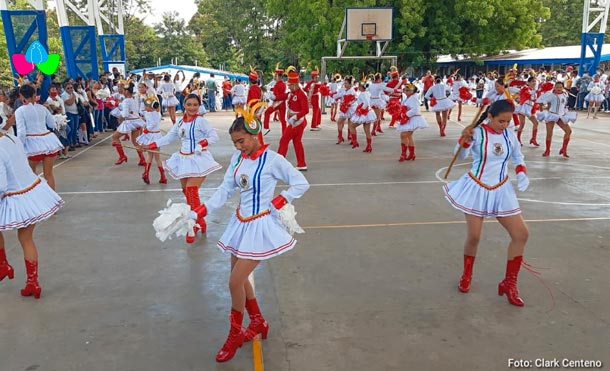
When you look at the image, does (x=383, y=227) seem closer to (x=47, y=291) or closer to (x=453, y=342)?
(x=453, y=342)

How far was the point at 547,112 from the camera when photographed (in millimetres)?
13086

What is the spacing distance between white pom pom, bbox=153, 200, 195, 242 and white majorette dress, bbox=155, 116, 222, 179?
134 inches

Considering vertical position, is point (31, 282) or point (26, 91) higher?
point (26, 91)

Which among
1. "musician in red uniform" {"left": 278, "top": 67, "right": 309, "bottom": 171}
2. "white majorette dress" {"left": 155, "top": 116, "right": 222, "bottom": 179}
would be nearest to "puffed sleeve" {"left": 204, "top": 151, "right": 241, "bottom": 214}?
"white majorette dress" {"left": 155, "top": 116, "right": 222, "bottom": 179}

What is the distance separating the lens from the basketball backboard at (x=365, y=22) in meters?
25.4

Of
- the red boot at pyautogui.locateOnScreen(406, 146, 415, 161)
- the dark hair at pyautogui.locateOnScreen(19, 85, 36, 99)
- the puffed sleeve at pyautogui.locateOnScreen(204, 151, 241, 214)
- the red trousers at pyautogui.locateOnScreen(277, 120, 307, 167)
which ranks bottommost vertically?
the red boot at pyautogui.locateOnScreen(406, 146, 415, 161)

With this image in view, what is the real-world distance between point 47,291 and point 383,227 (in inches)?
175

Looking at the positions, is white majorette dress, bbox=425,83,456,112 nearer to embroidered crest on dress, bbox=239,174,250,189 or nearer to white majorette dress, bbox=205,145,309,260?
white majorette dress, bbox=205,145,309,260

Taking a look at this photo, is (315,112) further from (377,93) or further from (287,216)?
(287,216)

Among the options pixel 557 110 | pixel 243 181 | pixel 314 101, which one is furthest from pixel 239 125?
pixel 314 101

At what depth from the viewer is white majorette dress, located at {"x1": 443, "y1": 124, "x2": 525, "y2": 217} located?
5.15m

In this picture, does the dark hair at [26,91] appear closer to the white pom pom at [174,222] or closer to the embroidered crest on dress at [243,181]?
the white pom pom at [174,222]

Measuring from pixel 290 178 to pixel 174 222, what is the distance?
963 millimetres

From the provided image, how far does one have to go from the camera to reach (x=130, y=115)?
12.2 m
